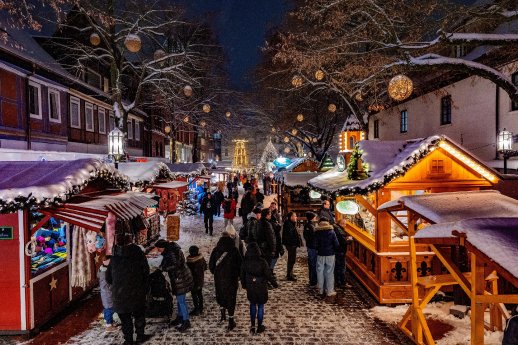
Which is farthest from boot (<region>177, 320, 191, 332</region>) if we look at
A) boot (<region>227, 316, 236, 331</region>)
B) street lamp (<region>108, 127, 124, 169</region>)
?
street lamp (<region>108, 127, 124, 169</region>)

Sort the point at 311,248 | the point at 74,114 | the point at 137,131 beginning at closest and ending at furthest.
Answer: the point at 311,248 < the point at 74,114 < the point at 137,131

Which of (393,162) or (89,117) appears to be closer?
(393,162)

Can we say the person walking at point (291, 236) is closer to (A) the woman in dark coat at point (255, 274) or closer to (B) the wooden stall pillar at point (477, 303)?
(A) the woman in dark coat at point (255, 274)

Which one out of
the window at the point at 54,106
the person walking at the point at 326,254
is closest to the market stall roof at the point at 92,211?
the person walking at the point at 326,254

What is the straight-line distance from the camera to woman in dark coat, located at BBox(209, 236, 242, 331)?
7.24 meters

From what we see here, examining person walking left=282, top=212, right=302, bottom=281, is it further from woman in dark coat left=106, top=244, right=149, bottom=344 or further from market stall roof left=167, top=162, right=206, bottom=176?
market stall roof left=167, top=162, right=206, bottom=176

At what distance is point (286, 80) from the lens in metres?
27.9

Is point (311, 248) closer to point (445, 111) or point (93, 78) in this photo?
point (445, 111)

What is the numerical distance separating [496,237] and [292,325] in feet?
15.6

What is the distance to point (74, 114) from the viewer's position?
20719mm

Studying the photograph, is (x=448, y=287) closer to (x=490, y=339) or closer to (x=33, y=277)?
(x=490, y=339)


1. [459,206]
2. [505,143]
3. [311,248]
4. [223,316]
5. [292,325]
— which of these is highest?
[505,143]

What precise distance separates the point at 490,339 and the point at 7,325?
8.64 metres

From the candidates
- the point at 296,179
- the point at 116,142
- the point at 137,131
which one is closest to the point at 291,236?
the point at 116,142
